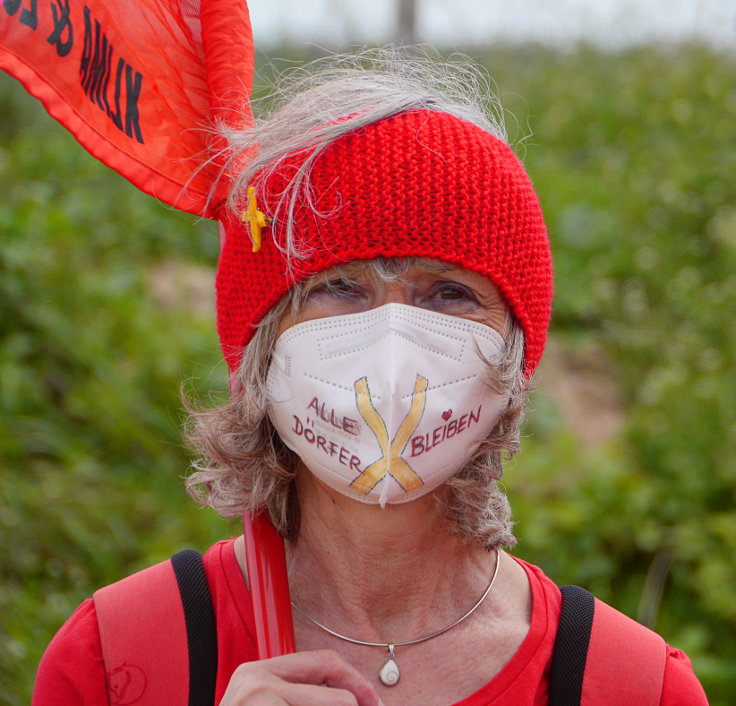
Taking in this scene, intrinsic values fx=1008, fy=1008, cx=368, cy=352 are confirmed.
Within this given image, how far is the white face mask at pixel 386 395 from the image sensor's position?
5.84 ft

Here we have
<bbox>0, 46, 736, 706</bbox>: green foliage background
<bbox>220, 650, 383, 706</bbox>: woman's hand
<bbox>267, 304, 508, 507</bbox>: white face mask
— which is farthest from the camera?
<bbox>0, 46, 736, 706</bbox>: green foliage background

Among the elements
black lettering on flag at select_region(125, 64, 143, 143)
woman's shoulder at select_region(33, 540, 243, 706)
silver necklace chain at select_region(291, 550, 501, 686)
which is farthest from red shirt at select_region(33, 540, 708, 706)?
black lettering on flag at select_region(125, 64, 143, 143)

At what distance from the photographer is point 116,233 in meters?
5.89

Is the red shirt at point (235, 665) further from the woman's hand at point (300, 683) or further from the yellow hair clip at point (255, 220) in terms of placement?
the yellow hair clip at point (255, 220)

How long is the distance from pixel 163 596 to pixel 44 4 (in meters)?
1.17

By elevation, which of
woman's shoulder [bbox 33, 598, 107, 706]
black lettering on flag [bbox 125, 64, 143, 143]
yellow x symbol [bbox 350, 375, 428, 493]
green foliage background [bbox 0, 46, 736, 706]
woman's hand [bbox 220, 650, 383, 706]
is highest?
black lettering on flag [bbox 125, 64, 143, 143]

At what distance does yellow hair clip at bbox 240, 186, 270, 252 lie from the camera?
1880 millimetres

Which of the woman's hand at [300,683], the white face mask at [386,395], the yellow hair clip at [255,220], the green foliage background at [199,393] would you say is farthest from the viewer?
the green foliage background at [199,393]

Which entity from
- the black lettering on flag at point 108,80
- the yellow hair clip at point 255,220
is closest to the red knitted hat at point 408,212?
the yellow hair clip at point 255,220

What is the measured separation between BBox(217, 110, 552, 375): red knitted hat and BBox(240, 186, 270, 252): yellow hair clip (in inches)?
0.6

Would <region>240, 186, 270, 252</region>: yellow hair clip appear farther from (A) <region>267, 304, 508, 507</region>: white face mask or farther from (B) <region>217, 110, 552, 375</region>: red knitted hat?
(A) <region>267, 304, 508, 507</region>: white face mask

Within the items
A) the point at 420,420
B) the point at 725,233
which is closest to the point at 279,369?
the point at 420,420

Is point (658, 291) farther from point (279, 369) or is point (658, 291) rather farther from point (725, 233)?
point (279, 369)

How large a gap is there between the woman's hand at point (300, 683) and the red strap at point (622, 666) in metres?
0.40
